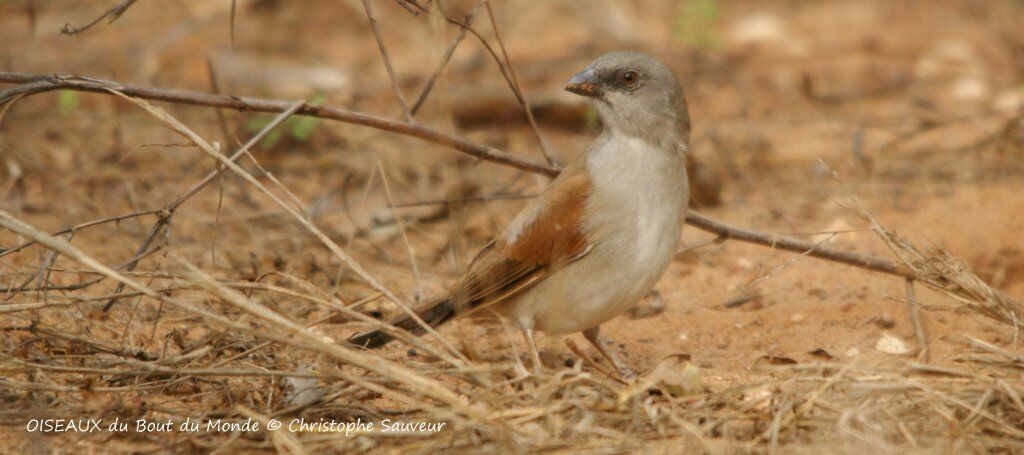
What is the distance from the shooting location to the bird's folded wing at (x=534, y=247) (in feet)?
12.9

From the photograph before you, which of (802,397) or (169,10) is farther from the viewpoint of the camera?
(169,10)

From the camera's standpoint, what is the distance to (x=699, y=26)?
8578 mm

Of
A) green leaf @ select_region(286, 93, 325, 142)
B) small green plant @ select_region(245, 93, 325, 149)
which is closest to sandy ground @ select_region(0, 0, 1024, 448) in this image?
small green plant @ select_region(245, 93, 325, 149)

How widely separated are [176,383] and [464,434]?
997 mm

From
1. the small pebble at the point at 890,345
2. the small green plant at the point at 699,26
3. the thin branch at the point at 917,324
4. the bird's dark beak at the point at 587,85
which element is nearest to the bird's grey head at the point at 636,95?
the bird's dark beak at the point at 587,85

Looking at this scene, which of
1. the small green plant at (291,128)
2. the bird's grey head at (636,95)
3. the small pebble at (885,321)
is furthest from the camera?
the small green plant at (291,128)

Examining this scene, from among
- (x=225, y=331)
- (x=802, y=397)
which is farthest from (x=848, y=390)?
(x=225, y=331)

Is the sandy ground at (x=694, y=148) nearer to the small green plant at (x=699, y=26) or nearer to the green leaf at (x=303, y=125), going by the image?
the small green plant at (x=699, y=26)

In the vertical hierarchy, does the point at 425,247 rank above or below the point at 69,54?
below

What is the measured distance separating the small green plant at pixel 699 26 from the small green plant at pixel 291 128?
10.6ft

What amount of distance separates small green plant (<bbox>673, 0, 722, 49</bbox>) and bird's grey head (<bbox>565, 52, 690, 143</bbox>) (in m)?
4.44

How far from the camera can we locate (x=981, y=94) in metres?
7.57

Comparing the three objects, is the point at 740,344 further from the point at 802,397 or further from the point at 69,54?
the point at 69,54

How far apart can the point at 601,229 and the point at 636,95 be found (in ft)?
1.92
